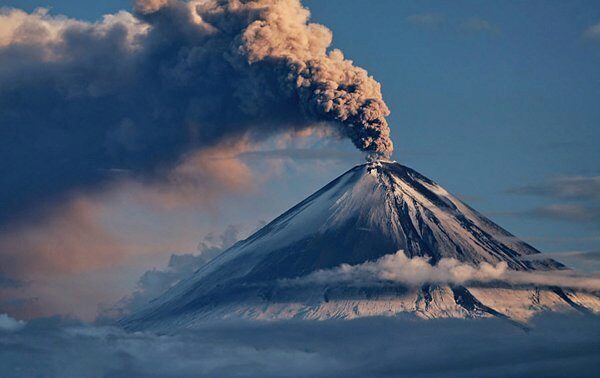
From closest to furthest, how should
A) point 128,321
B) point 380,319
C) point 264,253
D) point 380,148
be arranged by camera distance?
point 380,148, point 380,319, point 264,253, point 128,321

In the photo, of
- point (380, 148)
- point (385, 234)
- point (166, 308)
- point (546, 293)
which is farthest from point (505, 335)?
point (166, 308)

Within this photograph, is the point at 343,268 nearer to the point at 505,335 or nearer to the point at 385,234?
the point at 385,234

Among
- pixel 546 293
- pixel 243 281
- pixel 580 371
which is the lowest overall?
pixel 580 371

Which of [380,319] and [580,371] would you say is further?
[580,371]

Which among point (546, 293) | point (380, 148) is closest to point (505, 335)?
point (546, 293)

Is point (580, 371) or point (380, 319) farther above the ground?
point (380, 319)

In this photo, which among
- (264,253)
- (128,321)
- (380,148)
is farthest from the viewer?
(128,321)

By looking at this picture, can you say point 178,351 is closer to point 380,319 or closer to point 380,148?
point 380,319
